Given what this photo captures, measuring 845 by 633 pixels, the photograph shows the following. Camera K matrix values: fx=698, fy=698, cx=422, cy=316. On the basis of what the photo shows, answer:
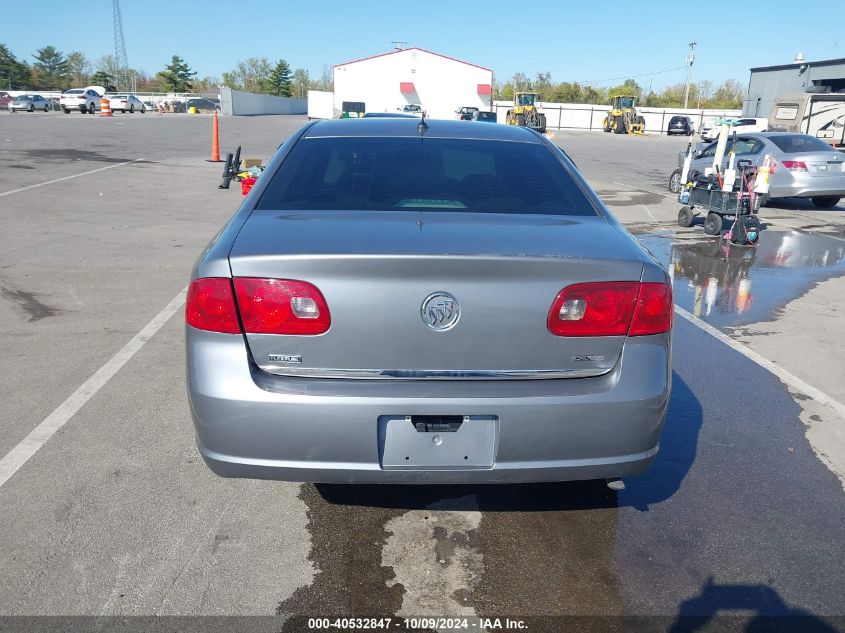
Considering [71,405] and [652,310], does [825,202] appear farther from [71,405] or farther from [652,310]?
[71,405]

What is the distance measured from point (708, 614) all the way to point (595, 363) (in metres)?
1.02

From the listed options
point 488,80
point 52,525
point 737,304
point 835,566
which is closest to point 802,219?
point 737,304

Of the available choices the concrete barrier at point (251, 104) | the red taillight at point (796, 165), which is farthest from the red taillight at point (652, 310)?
the concrete barrier at point (251, 104)

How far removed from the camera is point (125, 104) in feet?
177

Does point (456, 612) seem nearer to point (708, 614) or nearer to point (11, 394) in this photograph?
point (708, 614)

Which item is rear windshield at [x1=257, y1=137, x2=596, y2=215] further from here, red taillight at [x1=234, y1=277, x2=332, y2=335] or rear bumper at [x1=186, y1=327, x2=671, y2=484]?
rear bumper at [x1=186, y1=327, x2=671, y2=484]

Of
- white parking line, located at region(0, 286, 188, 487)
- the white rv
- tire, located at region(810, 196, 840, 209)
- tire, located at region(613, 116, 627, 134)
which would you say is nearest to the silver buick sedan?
white parking line, located at region(0, 286, 188, 487)

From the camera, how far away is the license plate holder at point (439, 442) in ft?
8.11

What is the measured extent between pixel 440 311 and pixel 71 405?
2.80 m

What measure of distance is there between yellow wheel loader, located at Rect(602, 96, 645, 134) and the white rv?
28.5 meters

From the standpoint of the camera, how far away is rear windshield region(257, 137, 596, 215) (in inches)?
122

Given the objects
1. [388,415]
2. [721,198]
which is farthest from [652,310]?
[721,198]

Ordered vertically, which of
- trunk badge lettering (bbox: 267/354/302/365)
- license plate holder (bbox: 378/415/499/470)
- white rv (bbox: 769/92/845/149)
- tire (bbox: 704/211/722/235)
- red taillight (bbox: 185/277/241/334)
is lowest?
tire (bbox: 704/211/722/235)

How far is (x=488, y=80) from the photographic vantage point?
68.7 m
